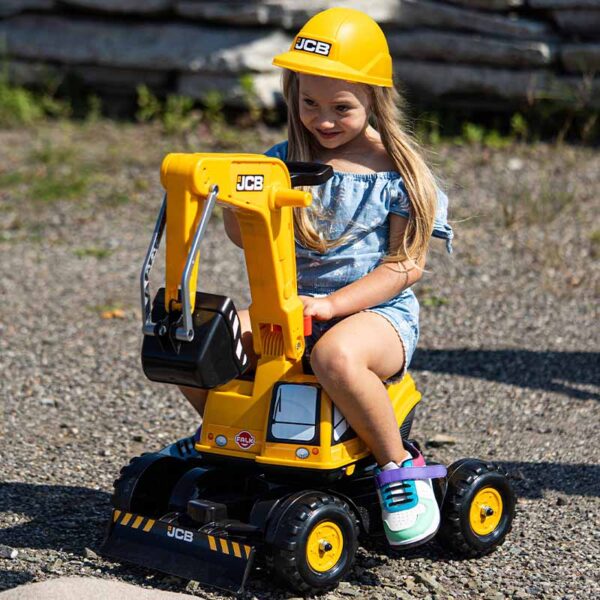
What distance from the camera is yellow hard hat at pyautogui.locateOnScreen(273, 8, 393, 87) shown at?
3355 mm

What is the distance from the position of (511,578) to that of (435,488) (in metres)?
0.34

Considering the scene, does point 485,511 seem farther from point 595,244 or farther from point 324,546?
point 595,244

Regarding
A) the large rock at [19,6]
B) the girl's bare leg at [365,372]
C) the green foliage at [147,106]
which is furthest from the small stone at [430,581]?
the large rock at [19,6]

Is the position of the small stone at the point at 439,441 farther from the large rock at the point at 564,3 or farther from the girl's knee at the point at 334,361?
the large rock at the point at 564,3

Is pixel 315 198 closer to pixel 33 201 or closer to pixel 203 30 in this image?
Result: pixel 33 201

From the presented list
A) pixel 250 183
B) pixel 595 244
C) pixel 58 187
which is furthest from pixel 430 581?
pixel 58 187

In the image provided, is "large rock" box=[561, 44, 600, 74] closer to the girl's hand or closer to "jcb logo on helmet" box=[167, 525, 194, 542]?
the girl's hand

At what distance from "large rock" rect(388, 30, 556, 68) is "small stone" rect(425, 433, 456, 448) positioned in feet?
14.7

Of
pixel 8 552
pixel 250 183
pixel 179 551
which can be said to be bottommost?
pixel 8 552

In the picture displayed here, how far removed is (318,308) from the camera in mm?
3355

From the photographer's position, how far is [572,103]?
8234 mm

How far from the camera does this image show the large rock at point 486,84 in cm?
828

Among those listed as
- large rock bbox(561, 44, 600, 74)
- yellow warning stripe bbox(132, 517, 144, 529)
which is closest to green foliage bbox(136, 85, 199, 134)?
large rock bbox(561, 44, 600, 74)

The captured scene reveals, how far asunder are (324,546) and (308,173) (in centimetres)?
104
